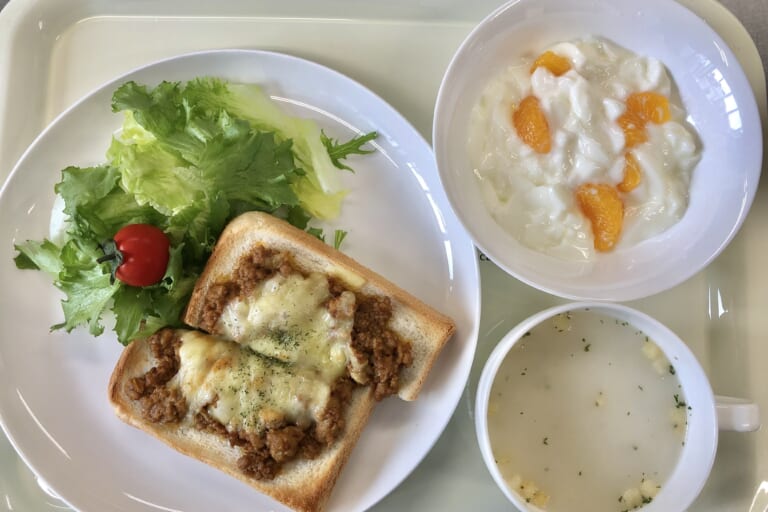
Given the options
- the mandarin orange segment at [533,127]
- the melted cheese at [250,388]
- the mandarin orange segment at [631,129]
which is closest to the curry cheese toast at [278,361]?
the melted cheese at [250,388]

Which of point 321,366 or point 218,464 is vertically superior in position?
point 321,366

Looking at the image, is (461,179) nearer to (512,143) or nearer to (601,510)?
(512,143)

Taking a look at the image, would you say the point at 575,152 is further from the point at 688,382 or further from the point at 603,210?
the point at 688,382

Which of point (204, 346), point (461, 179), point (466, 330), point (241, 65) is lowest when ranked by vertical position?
point (466, 330)

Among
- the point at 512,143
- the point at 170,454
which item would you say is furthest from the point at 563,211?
the point at 170,454

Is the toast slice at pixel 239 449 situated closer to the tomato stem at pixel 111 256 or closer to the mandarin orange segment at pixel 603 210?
the tomato stem at pixel 111 256

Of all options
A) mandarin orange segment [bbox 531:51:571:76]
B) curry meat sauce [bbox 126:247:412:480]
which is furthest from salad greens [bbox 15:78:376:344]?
mandarin orange segment [bbox 531:51:571:76]

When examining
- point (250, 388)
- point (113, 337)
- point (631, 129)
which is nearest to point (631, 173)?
point (631, 129)
